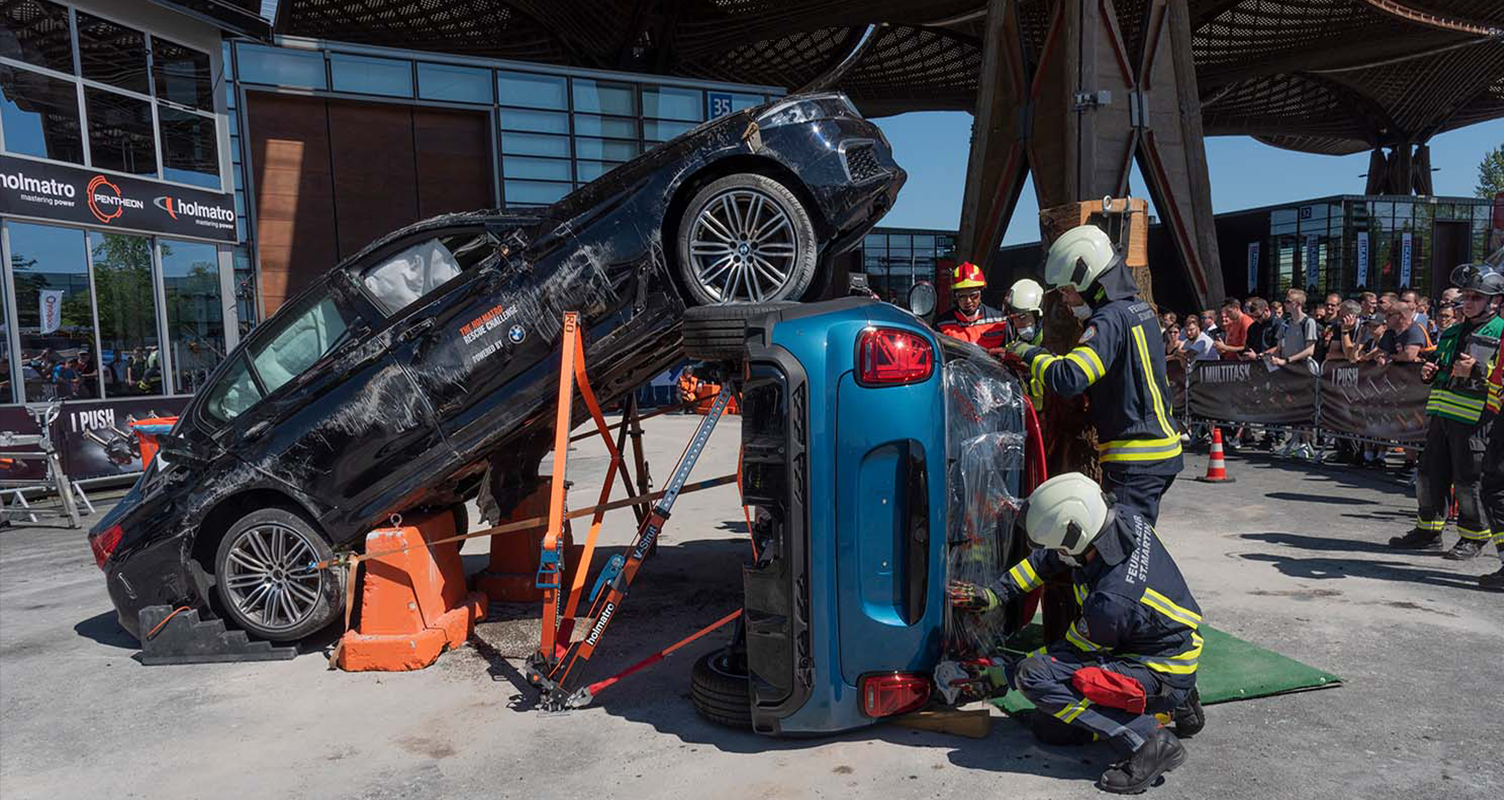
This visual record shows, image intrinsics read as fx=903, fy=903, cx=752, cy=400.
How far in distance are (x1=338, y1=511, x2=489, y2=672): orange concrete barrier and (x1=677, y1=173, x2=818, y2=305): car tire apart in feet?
6.88

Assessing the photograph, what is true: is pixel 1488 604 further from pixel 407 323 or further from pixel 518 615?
pixel 407 323

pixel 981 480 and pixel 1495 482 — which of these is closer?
pixel 981 480

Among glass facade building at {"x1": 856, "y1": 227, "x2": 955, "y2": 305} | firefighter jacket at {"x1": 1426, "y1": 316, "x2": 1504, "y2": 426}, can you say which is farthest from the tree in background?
firefighter jacket at {"x1": 1426, "y1": 316, "x2": 1504, "y2": 426}

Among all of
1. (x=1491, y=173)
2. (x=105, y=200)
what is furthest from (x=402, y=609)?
(x=1491, y=173)

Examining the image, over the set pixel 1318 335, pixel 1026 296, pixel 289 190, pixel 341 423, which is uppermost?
pixel 289 190

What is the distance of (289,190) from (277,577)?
17.8 m

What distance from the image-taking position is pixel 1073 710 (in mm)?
3338

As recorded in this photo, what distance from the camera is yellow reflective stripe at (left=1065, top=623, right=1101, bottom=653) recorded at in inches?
136

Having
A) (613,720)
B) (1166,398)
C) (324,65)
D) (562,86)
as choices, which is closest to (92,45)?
(324,65)

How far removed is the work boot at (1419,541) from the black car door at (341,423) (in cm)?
674

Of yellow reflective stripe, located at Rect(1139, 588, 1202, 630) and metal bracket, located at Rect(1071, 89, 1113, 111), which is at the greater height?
metal bracket, located at Rect(1071, 89, 1113, 111)

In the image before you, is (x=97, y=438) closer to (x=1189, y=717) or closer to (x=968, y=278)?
(x=968, y=278)

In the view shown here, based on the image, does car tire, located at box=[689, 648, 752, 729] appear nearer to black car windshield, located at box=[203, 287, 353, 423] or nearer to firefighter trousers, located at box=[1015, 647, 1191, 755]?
firefighter trousers, located at box=[1015, 647, 1191, 755]

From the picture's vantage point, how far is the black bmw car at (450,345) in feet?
15.3
